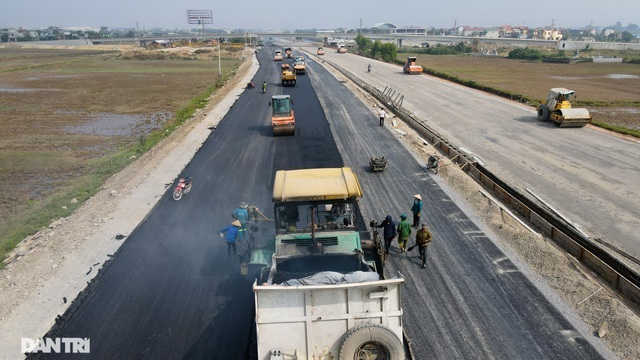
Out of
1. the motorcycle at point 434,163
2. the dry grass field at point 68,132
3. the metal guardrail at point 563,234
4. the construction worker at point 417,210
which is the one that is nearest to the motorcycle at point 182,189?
the dry grass field at point 68,132

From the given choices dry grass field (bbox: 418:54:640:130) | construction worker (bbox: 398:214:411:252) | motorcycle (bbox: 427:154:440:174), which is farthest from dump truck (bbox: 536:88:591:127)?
construction worker (bbox: 398:214:411:252)

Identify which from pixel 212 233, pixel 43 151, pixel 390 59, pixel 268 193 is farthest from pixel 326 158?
pixel 390 59

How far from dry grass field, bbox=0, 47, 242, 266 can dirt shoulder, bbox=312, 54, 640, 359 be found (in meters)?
16.3

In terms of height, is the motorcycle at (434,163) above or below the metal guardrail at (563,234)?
above

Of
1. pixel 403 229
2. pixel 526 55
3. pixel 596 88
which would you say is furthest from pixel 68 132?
pixel 526 55

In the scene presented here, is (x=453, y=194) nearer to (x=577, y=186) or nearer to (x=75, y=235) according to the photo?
(x=577, y=186)

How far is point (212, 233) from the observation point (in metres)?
14.4

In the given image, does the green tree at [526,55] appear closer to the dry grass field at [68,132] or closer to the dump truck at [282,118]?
the dry grass field at [68,132]

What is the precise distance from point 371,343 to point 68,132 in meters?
33.2

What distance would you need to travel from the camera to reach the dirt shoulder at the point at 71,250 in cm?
1070

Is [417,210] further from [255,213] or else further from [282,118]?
[282,118]

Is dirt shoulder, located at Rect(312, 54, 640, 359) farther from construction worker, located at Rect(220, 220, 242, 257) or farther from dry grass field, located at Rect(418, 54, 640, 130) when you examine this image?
dry grass field, located at Rect(418, 54, 640, 130)

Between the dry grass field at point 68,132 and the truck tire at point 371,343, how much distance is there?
13638mm

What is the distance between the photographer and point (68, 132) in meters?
33.5
